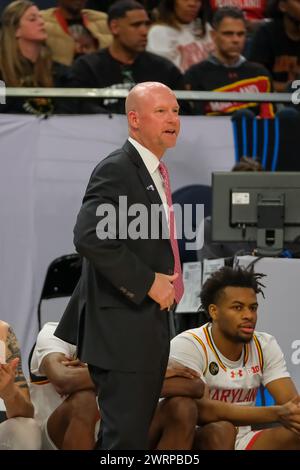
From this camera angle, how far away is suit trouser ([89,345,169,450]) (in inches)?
145

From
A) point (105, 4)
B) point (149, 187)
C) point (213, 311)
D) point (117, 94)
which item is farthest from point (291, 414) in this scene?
point (105, 4)

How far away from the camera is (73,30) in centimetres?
811

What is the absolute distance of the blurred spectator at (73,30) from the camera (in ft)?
26.1

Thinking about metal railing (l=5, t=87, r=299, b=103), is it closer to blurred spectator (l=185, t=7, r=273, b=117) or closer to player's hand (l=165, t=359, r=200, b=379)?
blurred spectator (l=185, t=7, r=273, b=117)

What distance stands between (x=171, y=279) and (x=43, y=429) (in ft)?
4.37

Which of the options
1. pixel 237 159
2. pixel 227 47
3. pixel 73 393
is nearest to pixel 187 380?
pixel 73 393

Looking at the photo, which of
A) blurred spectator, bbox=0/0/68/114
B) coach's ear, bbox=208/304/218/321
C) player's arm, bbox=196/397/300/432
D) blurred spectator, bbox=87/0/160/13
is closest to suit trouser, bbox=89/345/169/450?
player's arm, bbox=196/397/300/432

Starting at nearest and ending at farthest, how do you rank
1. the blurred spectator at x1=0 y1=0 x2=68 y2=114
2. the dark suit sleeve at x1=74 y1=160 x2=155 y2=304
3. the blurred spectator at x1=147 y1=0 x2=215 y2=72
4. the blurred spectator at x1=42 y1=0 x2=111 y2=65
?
the dark suit sleeve at x1=74 y1=160 x2=155 y2=304
the blurred spectator at x1=0 y1=0 x2=68 y2=114
the blurred spectator at x1=42 y1=0 x2=111 y2=65
the blurred spectator at x1=147 y1=0 x2=215 y2=72

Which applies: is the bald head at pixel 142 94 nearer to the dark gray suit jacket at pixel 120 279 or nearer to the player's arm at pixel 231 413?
the dark gray suit jacket at pixel 120 279

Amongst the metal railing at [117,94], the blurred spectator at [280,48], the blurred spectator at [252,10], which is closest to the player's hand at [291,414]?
the metal railing at [117,94]

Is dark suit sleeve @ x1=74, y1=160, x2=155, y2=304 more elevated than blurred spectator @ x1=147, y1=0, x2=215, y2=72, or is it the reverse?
blurred spectator @ x1=147, y1=0, x2=215, y2=72

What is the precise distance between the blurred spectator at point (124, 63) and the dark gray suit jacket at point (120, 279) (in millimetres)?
3508

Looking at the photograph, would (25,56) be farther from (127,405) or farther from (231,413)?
(127,405)

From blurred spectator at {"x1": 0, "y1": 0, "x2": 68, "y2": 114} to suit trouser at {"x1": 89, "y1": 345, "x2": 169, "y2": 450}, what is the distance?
11.7ft
